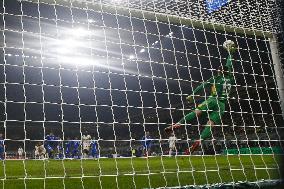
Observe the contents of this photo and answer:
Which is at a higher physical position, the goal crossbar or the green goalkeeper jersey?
the goal crossbar

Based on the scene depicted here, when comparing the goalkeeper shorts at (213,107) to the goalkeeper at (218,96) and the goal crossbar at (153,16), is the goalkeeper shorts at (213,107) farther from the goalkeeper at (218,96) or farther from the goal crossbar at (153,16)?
the goal crossbar at (153,16)

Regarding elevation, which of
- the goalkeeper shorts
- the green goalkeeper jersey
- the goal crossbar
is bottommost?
the goalkeeper shorts

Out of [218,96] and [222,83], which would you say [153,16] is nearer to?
[222,83]

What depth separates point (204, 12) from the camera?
5441 mm

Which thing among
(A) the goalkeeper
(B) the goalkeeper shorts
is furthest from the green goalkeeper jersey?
(B) the goalkeeper shorts

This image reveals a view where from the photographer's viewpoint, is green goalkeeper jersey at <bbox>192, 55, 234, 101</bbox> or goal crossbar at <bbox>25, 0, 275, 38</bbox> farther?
green goalkeeper jersey at <bbox>192, 55, 234, 101</bbox>

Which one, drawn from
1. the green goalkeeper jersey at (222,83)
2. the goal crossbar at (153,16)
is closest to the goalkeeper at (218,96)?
the green goalkeeper jersey at (222,83)

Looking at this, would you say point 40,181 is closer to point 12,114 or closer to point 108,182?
point 108,182

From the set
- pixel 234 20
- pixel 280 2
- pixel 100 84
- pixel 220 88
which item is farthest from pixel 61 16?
pixel 280 2

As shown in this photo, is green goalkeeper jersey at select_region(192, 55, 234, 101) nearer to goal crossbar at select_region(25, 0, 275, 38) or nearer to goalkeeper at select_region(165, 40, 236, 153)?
goalkeeper at select_region(165, 40, 236, 153)

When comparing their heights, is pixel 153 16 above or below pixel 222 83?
above

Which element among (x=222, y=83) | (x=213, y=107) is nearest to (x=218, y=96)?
(x=222, y=83)

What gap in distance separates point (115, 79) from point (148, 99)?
370 centimetres

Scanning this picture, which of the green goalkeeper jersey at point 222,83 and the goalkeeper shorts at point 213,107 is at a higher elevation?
the green goalkeeper jersey at point 222,83
